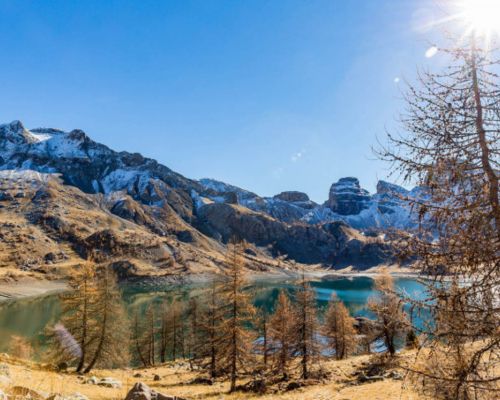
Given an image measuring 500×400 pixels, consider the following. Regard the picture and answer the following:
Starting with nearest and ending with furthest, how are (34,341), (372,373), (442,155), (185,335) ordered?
1. (442,155)
2. (372,373)
3. (185,335)
4. (34,341)

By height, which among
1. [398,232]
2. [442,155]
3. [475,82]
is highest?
[475,82]

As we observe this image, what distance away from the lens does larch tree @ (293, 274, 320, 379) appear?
30516mm

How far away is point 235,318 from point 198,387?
8422 mm

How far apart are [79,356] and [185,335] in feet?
108

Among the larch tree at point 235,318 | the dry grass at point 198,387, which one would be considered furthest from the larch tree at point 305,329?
the larch tree at point 235,318

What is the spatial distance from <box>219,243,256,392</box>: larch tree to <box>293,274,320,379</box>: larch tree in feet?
17.9

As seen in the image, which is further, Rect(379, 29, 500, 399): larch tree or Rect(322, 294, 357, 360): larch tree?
Rect(322, 294, 357, 360): larch tree

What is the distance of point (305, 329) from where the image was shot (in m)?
31.7

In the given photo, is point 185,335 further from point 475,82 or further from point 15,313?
point 15,313

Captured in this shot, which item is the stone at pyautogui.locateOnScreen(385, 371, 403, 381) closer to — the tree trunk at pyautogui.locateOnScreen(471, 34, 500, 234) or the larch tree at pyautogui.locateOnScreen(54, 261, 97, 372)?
the tree trunk at pyautogui.locateOnScreen(471, 34, 500, 234)

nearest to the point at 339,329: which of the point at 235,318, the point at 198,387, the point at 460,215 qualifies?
the point at 198,387

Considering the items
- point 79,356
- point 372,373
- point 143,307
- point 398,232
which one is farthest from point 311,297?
point 143,307

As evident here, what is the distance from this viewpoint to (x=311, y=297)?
32750 millimetres

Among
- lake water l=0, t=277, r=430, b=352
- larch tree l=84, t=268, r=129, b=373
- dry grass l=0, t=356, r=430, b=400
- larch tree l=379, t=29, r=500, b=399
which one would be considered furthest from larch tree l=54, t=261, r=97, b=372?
Result: larch tree l=379, t=29, r=500, b=399
